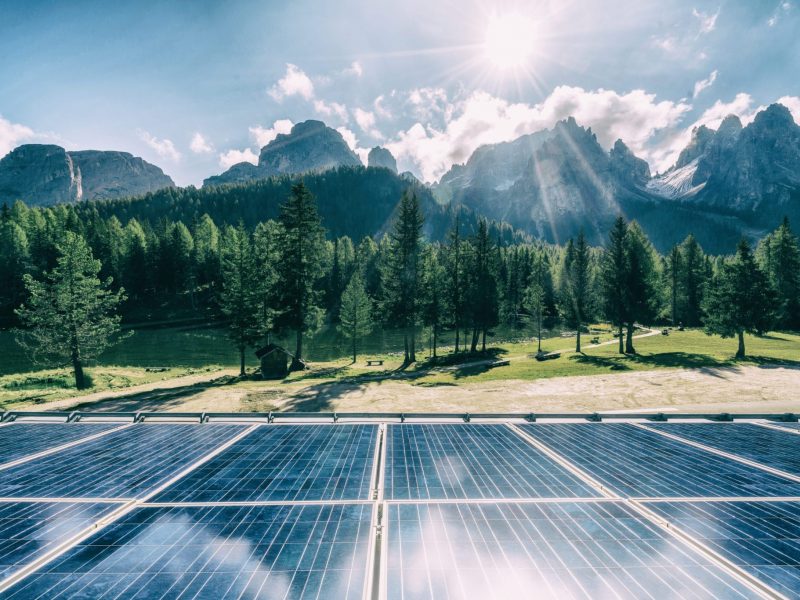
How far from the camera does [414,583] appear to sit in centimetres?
459

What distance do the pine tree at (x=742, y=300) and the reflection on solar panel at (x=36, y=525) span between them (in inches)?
2116

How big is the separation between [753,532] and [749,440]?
7.34 m

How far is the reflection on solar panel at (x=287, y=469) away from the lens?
7.19 metres

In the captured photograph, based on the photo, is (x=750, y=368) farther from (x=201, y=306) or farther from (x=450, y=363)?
(x=201, y=306)

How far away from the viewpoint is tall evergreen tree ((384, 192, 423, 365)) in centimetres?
4778

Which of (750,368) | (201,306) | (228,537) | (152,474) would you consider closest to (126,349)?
(201,306)

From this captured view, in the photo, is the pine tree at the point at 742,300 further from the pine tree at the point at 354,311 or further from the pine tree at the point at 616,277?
the pine tree at the point at 354,311

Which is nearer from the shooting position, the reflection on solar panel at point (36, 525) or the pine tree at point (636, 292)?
the reflection on solar panel at point (36, 525)

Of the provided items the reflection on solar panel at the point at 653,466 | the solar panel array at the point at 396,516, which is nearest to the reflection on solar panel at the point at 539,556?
the solar panel array at the point at 396,516

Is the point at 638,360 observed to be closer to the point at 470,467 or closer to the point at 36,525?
the point at 470,467

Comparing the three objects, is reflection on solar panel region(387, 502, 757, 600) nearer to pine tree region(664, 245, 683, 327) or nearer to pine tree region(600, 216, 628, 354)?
pine tree region(600, 216, 628, 354)

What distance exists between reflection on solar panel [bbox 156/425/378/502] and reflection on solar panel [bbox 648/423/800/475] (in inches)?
406

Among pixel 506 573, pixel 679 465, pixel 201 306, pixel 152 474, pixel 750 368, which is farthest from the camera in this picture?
pixel 201 306

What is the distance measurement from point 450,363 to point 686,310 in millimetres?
69658
